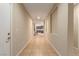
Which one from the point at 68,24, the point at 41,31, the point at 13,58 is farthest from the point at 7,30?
the point at 41,31

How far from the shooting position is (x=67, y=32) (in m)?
2.65

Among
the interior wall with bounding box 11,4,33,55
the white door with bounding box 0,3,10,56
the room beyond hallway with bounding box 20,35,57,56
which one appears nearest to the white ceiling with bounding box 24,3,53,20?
the interior wall with bounding box 11,4,33,55

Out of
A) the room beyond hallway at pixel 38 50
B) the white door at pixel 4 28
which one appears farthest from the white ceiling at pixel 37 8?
the room beyond hallway at pixel 38 50

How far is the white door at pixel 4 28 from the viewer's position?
2.09m

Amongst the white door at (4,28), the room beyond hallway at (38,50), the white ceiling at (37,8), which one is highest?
the white ceiling at (37,8)

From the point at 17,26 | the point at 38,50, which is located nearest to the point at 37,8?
the point at 17,26

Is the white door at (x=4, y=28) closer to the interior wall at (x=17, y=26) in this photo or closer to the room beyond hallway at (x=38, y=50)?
the interior wall at (x=17, y=26)

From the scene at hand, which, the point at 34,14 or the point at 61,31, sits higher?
the point at 34,14

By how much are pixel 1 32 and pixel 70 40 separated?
1.26 m

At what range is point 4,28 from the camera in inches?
88.0

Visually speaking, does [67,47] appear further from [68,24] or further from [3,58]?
[3,58]

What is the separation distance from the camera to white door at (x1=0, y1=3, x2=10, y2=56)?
2086 millimetres

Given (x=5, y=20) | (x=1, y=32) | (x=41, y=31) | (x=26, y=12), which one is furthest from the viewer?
(x=41, y=31)

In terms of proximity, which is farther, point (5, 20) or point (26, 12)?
point (26, 12)
